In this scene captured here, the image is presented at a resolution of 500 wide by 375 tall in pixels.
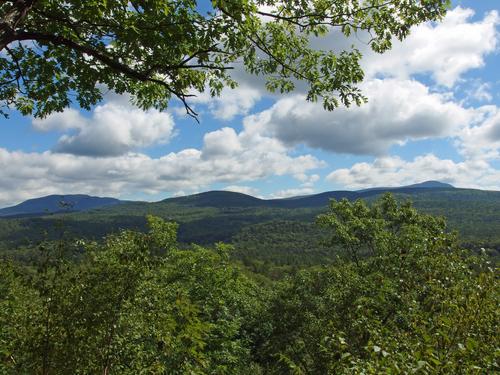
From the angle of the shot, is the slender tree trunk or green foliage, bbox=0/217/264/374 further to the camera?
green foliage, bbox=0/217/264/374

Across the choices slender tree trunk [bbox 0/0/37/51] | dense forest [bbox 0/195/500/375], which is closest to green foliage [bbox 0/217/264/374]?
dense forest [bbox 0/195/500/375]

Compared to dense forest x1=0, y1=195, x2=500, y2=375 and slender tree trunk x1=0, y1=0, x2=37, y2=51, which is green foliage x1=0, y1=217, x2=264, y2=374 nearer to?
dense forest x1=0, y1=195, x2=500, y2=375

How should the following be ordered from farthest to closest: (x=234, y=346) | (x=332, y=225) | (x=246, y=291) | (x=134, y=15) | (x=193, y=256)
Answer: (x=246, y=291)
(x=193, y=256)
(x=332, y=225)
(x=234, y=346)
(x=134, y=15)

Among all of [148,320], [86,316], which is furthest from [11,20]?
[148,320]

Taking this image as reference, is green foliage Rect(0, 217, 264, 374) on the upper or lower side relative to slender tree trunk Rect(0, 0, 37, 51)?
lower

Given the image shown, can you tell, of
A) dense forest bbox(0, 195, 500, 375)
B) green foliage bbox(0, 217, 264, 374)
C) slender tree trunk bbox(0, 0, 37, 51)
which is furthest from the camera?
green foliage bbox(0, 217, 264, 374)

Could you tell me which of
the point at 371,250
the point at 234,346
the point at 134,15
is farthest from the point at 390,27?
the point at 371,250

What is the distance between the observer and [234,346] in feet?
77.0

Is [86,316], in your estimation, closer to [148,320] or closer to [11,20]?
[148,320]

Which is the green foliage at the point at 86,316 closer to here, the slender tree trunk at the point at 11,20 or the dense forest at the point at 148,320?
the dense forest at the point at 148,320

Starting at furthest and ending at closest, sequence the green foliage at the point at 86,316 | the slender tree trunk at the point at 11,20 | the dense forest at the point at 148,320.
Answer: the green foliage at the point at 86,316 → the slender tree trunk at the point at 11,20 → the dense forest at the point at 148,320

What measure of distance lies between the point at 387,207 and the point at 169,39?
99.8 feet

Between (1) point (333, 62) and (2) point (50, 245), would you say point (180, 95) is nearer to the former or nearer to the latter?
(1) point (333, 62)

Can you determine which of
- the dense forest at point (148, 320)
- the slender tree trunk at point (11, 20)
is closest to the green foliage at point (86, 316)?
the dense forest at point (148, 320)
